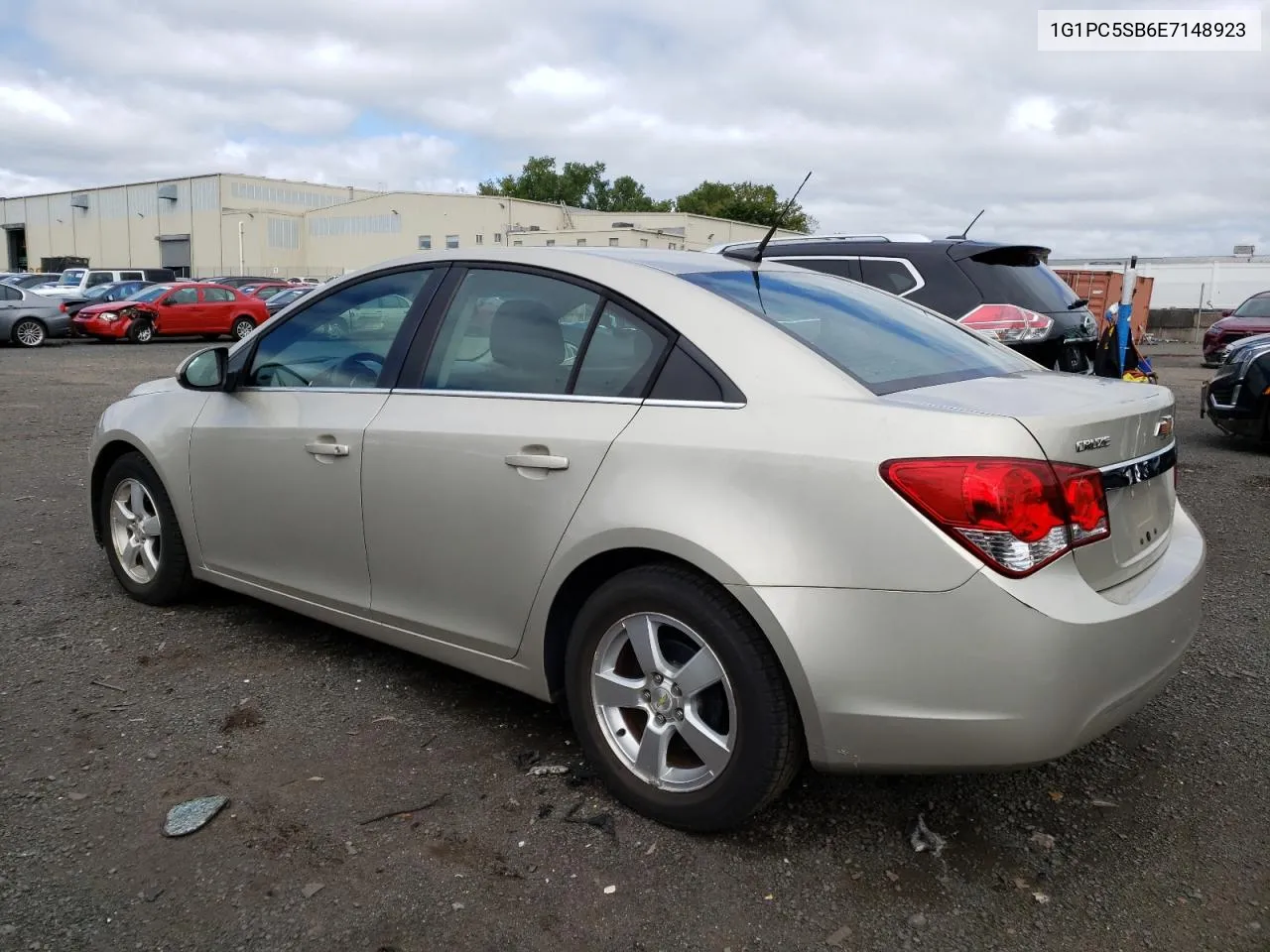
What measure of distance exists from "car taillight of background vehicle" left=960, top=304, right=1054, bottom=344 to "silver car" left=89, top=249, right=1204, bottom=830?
3066 millimetres

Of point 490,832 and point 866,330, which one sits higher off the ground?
point 866,330

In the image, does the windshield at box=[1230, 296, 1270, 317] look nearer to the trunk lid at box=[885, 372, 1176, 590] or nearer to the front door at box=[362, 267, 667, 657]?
the trunk lid at box=[885, 372, 1176, 590]

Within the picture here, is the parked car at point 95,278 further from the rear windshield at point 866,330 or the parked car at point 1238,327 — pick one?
the rear windshield at point 866,330

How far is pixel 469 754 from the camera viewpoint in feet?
11.1

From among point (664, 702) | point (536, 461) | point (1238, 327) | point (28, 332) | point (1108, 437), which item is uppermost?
point (1238, 327)

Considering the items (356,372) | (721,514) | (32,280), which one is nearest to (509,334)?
(356,372)

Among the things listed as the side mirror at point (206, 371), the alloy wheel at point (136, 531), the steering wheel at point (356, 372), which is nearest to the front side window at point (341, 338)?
the steering wheel at point (356, 372)

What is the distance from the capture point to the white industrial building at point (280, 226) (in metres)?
56.2

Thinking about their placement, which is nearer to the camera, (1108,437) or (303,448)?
(1108,437)

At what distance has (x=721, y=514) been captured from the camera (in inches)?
105

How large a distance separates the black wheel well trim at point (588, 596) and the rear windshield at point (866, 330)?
26.5 inches

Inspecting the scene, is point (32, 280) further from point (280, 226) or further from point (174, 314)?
point (280, 226)

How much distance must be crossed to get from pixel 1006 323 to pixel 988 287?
0.27m

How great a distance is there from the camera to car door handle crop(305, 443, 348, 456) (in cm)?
362
